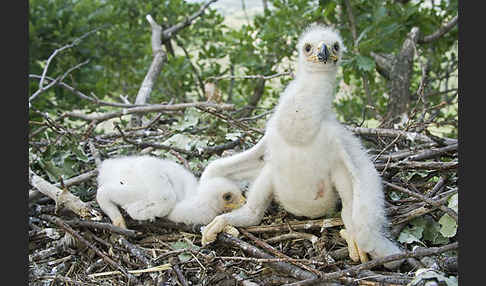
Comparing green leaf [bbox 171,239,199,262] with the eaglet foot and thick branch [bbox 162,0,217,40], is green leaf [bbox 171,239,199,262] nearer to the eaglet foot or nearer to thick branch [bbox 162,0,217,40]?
the eaglet foot

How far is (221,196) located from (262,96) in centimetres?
339

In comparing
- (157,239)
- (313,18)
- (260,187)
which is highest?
(313,18)

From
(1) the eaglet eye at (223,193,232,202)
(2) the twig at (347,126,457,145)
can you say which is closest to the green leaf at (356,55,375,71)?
(2) the twig at (347,126,457,145)

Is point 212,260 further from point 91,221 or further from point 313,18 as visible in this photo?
point 313,18

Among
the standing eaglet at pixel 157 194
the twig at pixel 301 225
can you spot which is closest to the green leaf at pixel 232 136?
the standing eaglet at pixel 157 194

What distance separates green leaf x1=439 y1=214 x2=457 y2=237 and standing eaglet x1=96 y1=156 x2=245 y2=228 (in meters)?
1.01

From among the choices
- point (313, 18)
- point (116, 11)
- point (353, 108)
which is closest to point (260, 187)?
point (313, 18)

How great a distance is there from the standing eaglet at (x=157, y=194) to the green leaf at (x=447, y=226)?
1.01 metres

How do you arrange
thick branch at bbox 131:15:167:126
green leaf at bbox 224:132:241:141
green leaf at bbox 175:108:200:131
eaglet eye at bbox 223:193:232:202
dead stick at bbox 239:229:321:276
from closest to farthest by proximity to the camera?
dead stick at bbox 239:229:321:276
eaglet eye at bbox 223:193:232:202
green leaf at bbox 224:132:241:141
green leaf at bbox 175:108:200:131
thick branch at bbox 131:15:167:126

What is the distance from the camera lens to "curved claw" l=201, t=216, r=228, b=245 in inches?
89.5

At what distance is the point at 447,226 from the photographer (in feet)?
7.00

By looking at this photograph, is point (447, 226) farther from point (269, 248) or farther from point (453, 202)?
point (269, 248)

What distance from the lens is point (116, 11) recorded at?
5.48 m

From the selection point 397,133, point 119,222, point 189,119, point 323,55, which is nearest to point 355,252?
point 397,133
